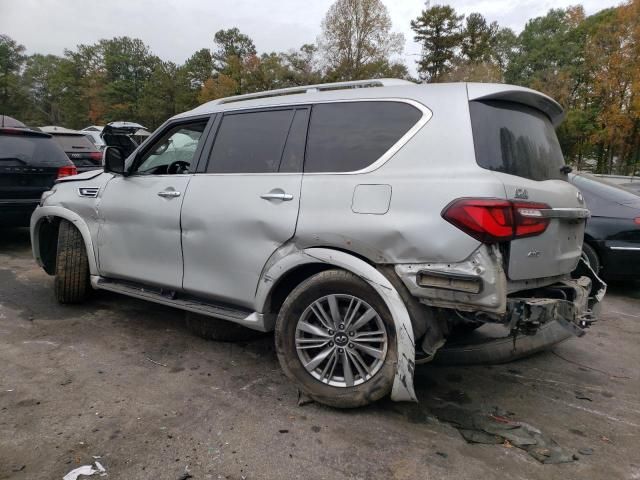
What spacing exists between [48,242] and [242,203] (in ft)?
9.34

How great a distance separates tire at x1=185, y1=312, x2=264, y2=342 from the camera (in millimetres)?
3645

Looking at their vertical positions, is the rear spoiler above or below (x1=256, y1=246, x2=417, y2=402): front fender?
above

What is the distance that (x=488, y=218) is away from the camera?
7.38ft

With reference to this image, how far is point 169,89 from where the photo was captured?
153 ft

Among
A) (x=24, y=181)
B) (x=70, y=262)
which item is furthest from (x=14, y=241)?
(x=70, y=262)

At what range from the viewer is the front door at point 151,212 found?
341 centimetres

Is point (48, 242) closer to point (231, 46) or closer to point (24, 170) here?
point (24, 170)

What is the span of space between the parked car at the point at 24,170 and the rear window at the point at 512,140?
241 inches

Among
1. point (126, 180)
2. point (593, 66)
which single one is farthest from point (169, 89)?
Answer: point (126, 180)

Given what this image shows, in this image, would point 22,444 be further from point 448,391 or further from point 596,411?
point 596,411

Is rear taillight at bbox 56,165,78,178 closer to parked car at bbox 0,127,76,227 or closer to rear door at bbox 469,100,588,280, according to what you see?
parked car at bbox 0,127,76,227

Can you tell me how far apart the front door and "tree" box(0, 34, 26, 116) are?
213ft

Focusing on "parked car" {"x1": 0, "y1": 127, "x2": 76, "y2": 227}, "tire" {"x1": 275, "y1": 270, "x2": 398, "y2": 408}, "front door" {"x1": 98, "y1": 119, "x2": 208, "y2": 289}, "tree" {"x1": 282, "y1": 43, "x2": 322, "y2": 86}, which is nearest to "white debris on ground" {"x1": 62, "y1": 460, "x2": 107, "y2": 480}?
"tire" {"x1": 275, "y1": 270, "x2": 398, "y2": 408}

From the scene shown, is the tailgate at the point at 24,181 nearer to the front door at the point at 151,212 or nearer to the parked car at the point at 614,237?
the front door at the point at 151,212
